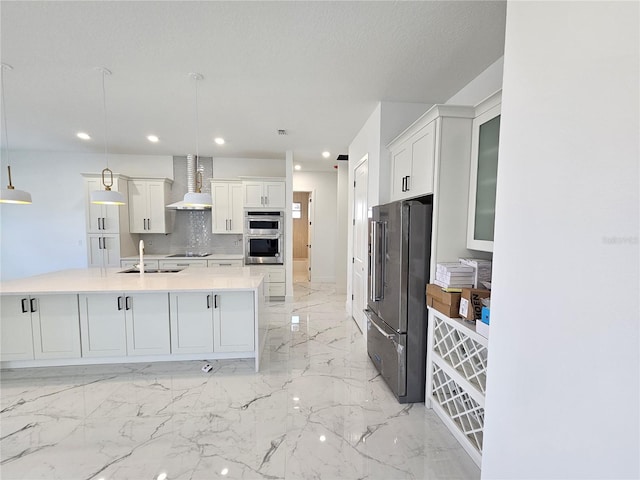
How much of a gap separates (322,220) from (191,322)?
4247 mm

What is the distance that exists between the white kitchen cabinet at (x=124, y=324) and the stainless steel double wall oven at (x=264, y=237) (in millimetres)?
2505

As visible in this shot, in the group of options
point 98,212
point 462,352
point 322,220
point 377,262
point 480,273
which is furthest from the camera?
point 322,220

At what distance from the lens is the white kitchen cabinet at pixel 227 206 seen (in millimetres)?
5234

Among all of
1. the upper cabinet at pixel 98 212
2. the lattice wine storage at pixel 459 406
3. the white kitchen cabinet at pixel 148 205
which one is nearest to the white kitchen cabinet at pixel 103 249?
the upper cabinet at pixel 98 212

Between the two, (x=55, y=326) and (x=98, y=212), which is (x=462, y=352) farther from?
(x=98, y=212)

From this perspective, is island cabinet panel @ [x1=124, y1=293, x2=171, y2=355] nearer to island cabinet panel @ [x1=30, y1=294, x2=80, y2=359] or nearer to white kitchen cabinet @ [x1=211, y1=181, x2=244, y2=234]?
island cabinet panel @ [x1=30, y1=294, x2=80, y2=359]

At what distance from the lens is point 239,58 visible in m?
2.22

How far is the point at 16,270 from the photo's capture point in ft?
17.1

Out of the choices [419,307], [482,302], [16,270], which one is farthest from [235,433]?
[16,270]

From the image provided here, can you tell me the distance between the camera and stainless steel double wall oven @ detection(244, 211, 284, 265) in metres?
5.16

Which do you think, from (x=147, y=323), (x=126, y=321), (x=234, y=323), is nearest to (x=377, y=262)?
(x=234, y=323)

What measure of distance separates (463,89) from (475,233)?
1.65m

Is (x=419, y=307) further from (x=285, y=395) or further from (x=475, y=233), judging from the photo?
(x=285, y=395)

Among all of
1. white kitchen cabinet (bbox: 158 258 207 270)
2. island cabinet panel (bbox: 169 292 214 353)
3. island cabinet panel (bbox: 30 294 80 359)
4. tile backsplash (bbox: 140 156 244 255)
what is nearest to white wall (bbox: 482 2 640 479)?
island cabinet panel (bbox: 169 292 214 353)
